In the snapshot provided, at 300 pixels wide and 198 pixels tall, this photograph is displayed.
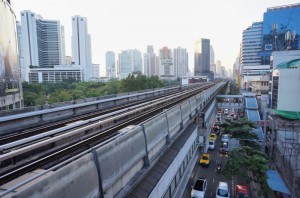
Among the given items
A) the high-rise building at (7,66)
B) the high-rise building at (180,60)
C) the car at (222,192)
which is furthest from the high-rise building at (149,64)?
the car at (222,192)

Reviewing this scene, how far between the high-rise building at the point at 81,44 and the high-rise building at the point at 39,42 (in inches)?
425

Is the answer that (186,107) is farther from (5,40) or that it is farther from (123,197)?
(5,40)

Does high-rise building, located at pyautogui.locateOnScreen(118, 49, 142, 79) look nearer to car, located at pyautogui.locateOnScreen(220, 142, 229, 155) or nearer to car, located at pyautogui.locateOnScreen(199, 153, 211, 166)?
car, located at pyautogui.locateOnScreen(220, 142, 229, 155)

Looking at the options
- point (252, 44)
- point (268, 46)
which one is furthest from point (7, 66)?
point (252, 44)

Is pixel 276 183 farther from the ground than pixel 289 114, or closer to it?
closer to it

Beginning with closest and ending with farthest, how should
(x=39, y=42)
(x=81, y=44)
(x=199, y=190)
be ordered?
1. (x=199, y=190)
2. (x=39, y=42)
3. (x=81, y=44)

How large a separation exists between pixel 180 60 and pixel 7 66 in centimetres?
15780

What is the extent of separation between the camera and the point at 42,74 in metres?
113

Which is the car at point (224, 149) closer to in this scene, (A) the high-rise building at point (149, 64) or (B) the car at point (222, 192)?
(B) the car at point (222, 192)

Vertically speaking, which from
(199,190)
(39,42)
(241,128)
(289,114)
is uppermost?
(39,42)

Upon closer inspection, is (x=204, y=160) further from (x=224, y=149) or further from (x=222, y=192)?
(x=222, y=192)

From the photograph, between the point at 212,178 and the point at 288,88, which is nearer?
the point at 212,178

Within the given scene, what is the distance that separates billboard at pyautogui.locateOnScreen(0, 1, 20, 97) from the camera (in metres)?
23.2

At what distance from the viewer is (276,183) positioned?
14.3 m
